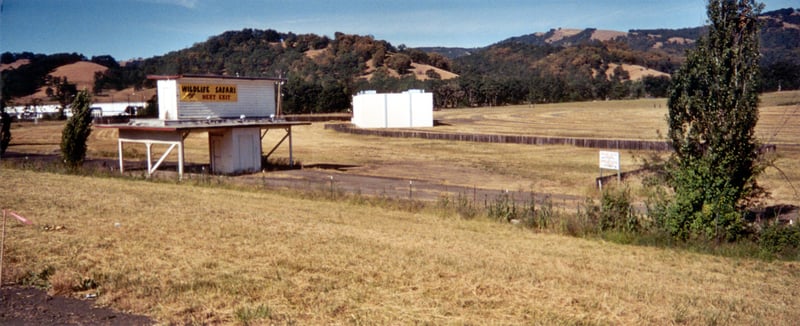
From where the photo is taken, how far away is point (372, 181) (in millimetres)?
30984

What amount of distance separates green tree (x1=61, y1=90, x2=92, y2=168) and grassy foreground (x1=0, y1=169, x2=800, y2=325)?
15401 millimetres

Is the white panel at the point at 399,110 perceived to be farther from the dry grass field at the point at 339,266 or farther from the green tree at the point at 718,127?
the green tree at the point at 718,127

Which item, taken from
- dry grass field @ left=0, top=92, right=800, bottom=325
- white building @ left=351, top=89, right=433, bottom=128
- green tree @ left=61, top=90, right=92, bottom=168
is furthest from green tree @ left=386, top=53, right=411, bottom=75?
dry grass field @ left=0, top=92, right=800, bottom=325

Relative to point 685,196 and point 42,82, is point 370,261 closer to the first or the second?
point 685,196

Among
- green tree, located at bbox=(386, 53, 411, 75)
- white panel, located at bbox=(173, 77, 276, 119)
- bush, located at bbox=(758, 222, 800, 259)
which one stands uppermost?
green tree, located at bbox=(386, 53, 411, 75)

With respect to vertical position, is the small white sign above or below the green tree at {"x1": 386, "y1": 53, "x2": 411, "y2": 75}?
below

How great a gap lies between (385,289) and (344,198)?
1342cm

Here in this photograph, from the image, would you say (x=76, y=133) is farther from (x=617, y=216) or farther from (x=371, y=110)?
(x=371, y=110)

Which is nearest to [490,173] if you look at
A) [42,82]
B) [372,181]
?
Result: [372,181]

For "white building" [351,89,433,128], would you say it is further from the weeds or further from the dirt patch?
the weeds

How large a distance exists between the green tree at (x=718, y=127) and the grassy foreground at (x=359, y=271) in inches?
86.8

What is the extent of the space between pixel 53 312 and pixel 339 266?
4308 mm

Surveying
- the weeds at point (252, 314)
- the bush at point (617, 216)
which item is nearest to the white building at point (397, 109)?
the bush at point (617, 216)

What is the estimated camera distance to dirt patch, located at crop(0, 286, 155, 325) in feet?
25.0
